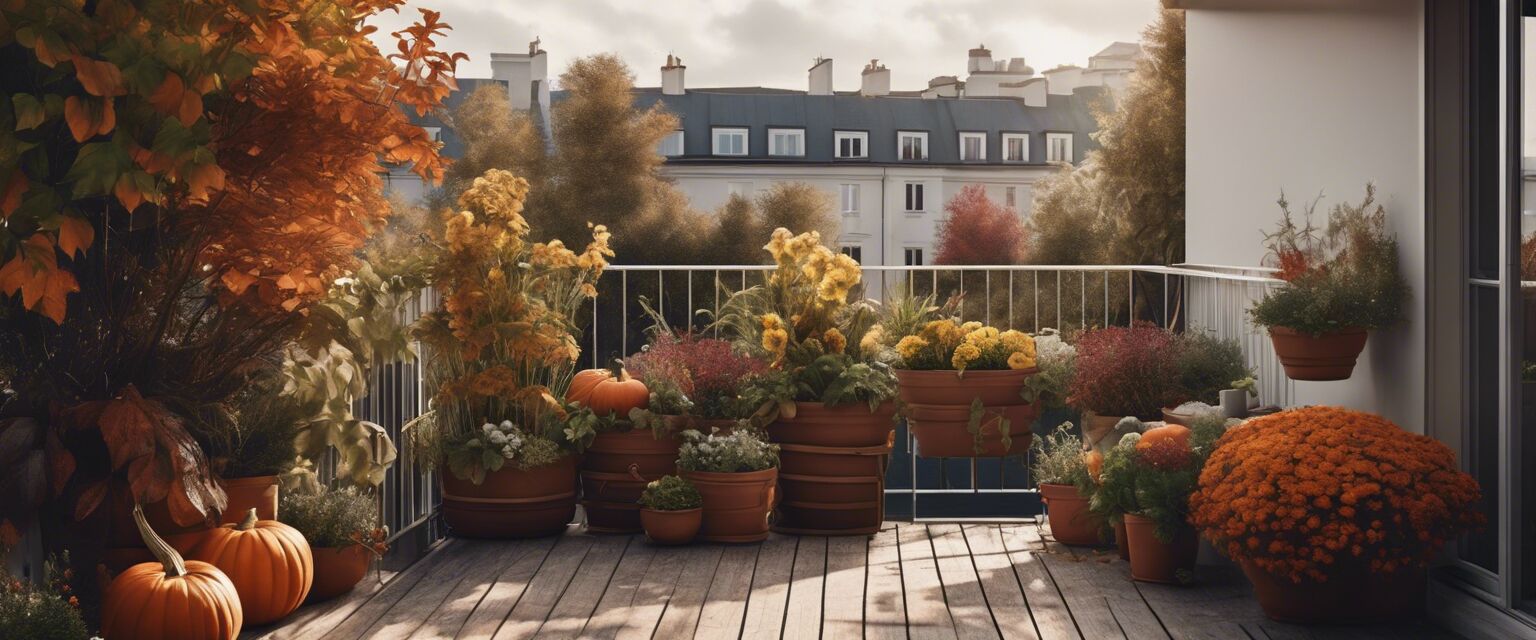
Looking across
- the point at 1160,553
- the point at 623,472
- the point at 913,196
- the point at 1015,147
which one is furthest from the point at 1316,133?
the point at 913,196

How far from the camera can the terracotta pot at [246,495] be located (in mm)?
4066

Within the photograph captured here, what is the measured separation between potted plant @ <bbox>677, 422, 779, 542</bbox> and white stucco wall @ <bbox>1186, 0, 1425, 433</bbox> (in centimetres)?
198

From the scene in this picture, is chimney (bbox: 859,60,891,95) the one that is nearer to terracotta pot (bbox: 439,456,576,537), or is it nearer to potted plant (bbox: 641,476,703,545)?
terracotta pot (bbox: 439,456,576,537)

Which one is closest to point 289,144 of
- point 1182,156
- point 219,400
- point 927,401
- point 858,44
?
point 219,400

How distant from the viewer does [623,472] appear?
565 cm

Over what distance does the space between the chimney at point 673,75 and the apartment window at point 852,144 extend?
14.8 ft

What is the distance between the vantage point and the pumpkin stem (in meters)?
3.64

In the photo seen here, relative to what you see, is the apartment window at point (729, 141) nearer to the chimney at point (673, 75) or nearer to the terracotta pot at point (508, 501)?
the chimney at point (673, 75)

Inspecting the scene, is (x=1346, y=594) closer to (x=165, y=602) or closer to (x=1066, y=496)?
(x=1066, y=496)

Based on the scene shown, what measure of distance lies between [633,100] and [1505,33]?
28489 millimetres

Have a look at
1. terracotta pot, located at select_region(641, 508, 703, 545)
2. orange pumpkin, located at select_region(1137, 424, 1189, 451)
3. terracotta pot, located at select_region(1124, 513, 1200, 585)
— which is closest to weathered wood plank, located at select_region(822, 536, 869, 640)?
terracotta pot, located at select_region(641, 508, 703, 545)

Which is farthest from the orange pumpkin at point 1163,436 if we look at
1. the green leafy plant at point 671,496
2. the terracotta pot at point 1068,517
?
the green leafy plant at point 671,496

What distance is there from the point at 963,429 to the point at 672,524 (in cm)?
118

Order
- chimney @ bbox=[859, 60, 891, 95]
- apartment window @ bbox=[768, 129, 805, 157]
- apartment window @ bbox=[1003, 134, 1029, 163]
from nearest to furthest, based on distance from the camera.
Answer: apartment window @ bbox=[768, 129, 805, 157] → chimney @ bbox=[859, 60, 891, 95] → apartment window @ bbox=[1003, 134, 1029, 163]
